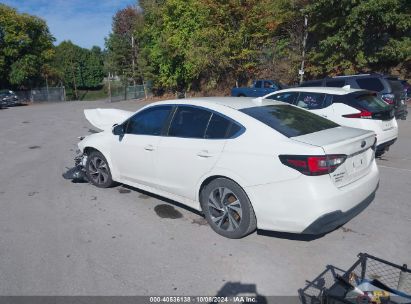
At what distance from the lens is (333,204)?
3520 millimetres

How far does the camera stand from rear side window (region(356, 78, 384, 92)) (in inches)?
445

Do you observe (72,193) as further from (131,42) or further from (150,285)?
(131,42)

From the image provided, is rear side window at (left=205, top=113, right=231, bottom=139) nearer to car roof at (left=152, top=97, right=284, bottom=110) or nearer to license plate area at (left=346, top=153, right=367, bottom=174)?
car roof at (left=152, top=97, right=284, bottom=110)

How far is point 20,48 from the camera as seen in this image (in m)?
40.6

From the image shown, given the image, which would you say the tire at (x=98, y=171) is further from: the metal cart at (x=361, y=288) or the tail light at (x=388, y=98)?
the tail light at (x=388, y=98)

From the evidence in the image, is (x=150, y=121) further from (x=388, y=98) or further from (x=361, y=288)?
(x=388, y=98)

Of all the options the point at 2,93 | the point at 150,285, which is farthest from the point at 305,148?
the point at 2,93

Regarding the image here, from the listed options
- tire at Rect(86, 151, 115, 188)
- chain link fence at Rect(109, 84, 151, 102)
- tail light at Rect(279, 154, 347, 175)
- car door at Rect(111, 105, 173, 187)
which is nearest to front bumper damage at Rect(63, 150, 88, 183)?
tire at Rect(86, 151, 115, 188)

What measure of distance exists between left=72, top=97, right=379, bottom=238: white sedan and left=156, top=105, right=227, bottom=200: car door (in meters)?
0.01

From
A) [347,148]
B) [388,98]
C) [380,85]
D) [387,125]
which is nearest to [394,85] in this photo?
[380,85]

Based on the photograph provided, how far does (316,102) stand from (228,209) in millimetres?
4418

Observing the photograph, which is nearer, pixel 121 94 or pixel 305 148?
pixel 305 148

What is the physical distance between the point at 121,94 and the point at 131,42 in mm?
6717

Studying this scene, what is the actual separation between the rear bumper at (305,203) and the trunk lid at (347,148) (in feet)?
0.34
